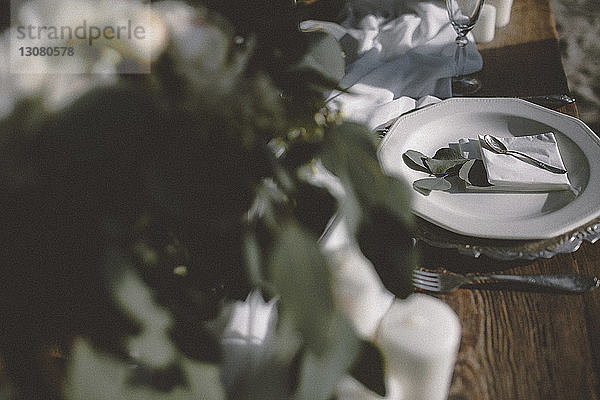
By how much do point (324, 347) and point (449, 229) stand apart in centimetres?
41

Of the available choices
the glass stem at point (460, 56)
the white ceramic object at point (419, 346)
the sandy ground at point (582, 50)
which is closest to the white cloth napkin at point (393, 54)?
the glass stem at point (460, 56)

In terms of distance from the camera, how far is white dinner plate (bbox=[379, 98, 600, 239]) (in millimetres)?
698

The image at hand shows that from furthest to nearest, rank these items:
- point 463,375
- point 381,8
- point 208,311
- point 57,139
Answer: point 381,8
point 463,375
point 208,311
point 57,139

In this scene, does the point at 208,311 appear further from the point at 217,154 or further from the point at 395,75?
the point at 395,75

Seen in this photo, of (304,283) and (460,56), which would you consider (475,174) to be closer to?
(460,56)

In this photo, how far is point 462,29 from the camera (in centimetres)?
103

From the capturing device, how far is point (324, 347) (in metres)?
0.32

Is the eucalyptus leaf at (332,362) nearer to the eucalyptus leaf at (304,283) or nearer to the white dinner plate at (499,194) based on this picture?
the eucalyptus leaf at (304,283)

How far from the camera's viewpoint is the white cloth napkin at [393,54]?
104 centimetres

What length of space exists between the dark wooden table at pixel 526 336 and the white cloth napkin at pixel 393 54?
1.18ft

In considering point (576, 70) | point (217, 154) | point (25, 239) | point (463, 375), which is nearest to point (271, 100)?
point (217, 154)

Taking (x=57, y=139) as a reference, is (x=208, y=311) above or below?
below

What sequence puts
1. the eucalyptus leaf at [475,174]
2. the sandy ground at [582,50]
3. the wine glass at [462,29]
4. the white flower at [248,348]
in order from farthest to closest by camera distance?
1. the sandy ground at [582,50]
2. the wine glass at [462,29]
3. the eucalyptus leaf at [475,174]
4. the white flower at [248,348]

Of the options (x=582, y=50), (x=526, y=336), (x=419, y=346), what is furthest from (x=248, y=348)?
(x=582, y=50)
